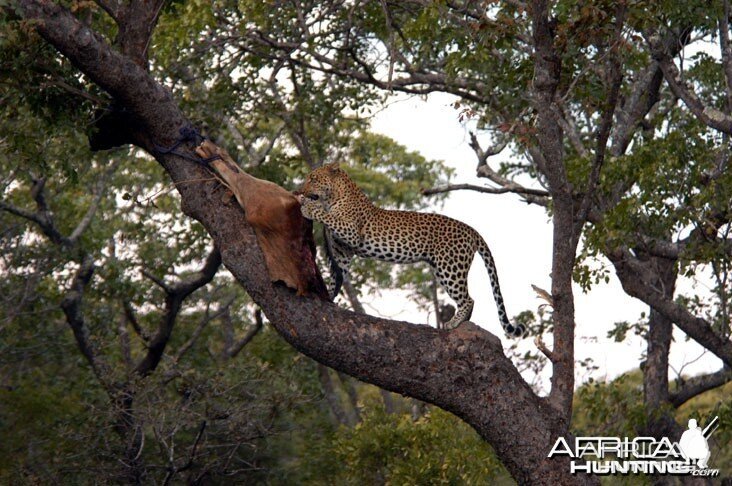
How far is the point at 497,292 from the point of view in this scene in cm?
827

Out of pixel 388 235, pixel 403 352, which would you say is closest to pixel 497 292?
pixel 388 235

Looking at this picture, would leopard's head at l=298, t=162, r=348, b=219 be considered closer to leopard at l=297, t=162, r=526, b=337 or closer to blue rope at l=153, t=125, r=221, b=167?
leopard at l=297, t=162, r=526, b=337

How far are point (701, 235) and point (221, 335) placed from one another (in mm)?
10394

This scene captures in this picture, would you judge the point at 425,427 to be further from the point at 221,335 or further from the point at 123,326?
the point at 221,335

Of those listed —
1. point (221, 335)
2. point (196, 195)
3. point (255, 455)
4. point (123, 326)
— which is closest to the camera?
point (196, 195)

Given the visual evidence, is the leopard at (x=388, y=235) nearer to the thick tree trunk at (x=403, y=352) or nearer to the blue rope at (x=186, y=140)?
the thick tree trunk at (x=403, y=352)

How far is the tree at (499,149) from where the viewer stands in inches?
283

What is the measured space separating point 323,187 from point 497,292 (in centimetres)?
152

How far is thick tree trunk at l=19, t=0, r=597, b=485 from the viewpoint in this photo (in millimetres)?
7102

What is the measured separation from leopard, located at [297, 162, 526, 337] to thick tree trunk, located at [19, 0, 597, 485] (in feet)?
1.75

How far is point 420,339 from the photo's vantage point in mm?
7168

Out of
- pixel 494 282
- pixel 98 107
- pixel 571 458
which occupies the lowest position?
pixel 571 458

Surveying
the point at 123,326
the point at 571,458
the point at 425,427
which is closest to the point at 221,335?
the point at 123,326

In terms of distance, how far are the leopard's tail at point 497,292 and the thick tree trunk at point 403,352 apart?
2.20ft
